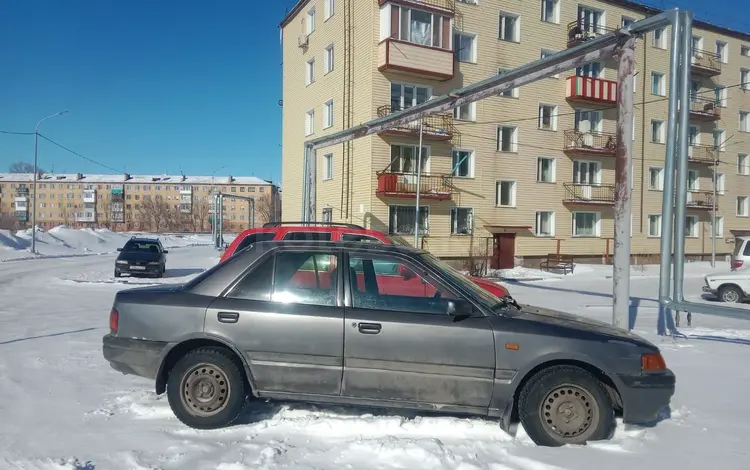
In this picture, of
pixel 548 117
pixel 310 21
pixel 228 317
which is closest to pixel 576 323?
pixel 228 317

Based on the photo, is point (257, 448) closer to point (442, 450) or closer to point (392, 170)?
point (442, 450)

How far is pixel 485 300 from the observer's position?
13.8 feet

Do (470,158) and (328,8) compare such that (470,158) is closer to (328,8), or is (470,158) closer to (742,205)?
(328,8)

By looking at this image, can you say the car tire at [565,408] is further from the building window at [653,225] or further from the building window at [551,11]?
the building window at [653,225]

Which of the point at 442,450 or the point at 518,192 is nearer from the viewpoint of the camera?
the point at 442,450

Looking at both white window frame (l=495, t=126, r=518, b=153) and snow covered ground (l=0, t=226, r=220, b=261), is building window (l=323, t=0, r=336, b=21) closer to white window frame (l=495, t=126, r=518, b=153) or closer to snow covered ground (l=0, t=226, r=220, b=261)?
white window frame (l=495, t=126, r=518, b=153)

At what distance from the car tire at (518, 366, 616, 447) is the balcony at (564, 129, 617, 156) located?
85.1 feet

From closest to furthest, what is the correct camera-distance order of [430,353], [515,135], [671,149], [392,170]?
1. [430,353]
2. [671,149]
3. [392,170]
4. [515,135]

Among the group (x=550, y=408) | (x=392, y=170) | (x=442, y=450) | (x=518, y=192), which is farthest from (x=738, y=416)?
(x=518, y=192)

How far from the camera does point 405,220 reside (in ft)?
80.2

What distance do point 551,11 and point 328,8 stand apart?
12.4 m

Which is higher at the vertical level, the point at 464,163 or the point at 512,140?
the point at 512,140

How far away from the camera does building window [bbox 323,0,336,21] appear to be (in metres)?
26.6

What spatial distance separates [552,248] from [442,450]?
2615cm
